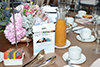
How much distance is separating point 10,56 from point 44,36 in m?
0.24

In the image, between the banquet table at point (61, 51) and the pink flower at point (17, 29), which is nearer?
the banquet table at point (61, 51)

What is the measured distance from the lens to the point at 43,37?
849 mm

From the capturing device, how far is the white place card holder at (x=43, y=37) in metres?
0.83

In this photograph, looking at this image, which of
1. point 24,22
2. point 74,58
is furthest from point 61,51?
point 24,22

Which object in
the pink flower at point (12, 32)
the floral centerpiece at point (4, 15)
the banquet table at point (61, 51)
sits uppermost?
the floral centerpiece at point (4, 15)

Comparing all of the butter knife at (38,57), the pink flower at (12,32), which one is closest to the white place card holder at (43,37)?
the butter knife at (38,57)

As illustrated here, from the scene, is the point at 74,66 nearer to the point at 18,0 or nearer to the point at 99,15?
the point at 99,15

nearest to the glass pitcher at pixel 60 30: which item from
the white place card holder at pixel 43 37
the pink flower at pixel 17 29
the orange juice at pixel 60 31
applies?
the orange juice at pixel 60 31

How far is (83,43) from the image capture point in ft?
3.41

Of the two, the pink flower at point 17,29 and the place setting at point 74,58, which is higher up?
the pink flower at point 17,29

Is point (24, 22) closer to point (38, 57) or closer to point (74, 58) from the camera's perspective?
point (38, 57)

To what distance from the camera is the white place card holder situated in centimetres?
83

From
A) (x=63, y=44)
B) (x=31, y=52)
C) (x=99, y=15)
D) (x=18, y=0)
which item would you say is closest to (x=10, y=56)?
(x=31, y=52)

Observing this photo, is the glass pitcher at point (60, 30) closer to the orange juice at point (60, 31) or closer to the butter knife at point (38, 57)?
the orange juice at point (60, 31)
